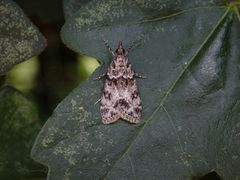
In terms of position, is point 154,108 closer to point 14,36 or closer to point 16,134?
point 14,36

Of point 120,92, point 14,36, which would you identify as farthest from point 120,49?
point 120,92

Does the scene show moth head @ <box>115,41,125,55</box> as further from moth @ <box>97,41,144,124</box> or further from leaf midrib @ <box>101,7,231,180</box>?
leaf midrib @ <box>101,7,231,180</box>

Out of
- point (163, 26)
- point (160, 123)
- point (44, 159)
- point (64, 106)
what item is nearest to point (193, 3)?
point (163, 26)

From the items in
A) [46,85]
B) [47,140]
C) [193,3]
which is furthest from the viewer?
[46,85]

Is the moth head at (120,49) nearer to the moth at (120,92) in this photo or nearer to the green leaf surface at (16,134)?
the moth at (120,92)

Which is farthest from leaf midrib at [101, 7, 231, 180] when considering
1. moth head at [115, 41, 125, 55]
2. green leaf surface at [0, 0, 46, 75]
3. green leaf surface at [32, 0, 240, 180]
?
green leaf surface at [0, 0, 46, 75]

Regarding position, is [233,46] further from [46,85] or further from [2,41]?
[46,85]
